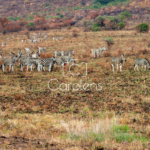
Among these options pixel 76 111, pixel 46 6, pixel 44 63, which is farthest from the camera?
pixel 46 6

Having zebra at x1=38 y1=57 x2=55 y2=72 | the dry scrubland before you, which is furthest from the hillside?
the dry scrubland

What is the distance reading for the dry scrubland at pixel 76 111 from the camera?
224 inches

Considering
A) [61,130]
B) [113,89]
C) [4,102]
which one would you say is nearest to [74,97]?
[113,89]

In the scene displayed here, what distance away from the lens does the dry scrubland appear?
5680 mm

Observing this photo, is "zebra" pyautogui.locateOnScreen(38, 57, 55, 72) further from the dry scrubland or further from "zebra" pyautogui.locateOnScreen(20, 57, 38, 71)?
the dry scrubland

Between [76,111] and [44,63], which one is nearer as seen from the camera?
[76,111]

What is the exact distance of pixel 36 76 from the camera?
1625 centimetres

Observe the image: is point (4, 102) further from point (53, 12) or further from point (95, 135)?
point (53, 12)

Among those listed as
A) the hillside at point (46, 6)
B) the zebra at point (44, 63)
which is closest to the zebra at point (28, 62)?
the zebra at point (44, 63)

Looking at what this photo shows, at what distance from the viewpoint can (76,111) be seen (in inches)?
375

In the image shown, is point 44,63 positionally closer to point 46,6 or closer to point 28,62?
point 28,62

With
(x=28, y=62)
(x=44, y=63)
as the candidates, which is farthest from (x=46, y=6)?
(x=44, y=63)

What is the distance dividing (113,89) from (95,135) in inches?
282

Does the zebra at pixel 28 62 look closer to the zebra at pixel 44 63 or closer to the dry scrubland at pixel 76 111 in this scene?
the zebra at pixel 44 63
